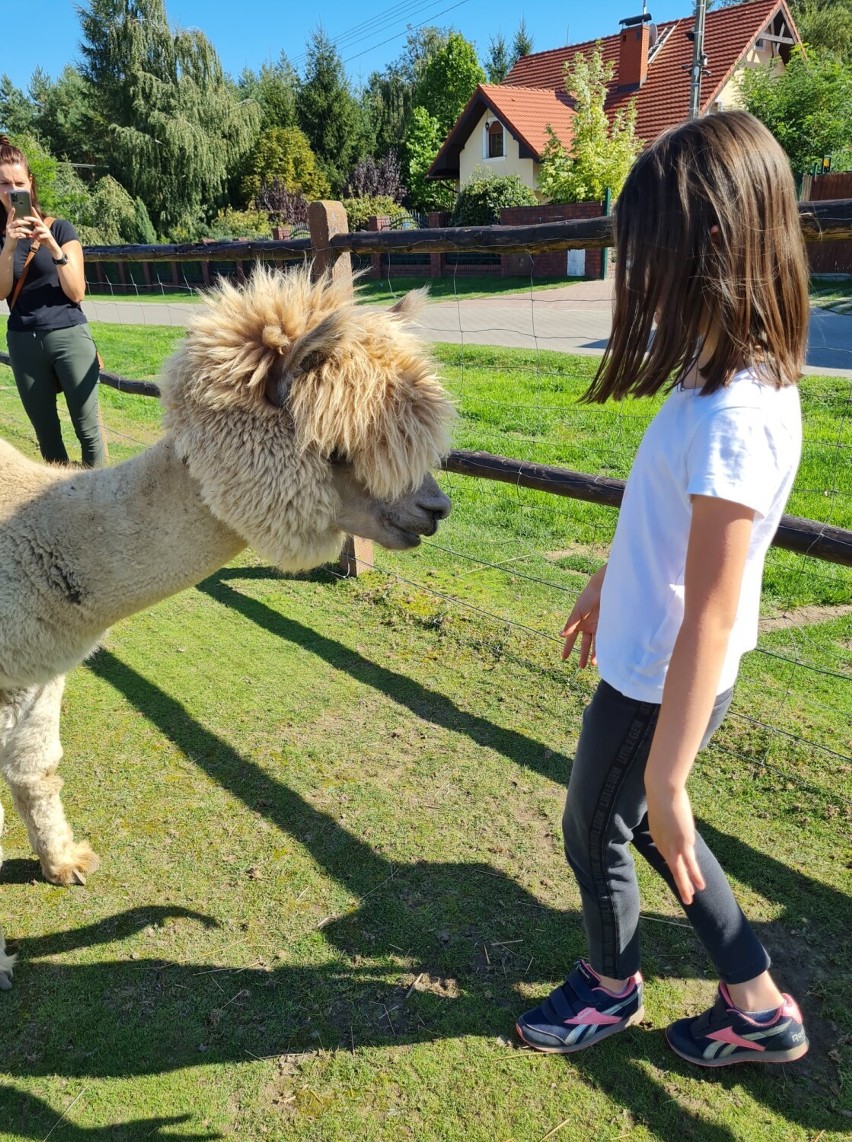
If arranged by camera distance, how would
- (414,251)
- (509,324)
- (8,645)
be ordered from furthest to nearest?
(509,324)
(414,251)
(8,645)

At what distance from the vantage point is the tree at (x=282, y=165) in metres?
38.3

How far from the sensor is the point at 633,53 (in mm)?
31578

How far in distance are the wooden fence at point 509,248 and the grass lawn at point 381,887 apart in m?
0.88

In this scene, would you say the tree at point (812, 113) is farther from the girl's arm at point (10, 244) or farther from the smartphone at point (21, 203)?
the girl's arm at point (10, 244)

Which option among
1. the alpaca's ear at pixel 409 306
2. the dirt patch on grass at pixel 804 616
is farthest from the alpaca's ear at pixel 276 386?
the dirt patch on grass at pixel 804 616

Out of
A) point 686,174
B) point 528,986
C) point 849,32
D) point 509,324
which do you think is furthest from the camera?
point 849,32

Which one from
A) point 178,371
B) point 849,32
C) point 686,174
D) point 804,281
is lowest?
point 178,371

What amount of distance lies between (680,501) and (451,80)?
186ft

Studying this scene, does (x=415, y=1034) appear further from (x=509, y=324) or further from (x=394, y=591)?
(x=509, y=324)

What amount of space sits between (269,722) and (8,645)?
158cm

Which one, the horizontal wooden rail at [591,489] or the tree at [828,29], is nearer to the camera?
the horizontal wooden rail at [591,489]

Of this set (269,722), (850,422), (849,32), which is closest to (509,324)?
(850,422)

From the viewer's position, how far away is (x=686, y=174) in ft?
4.30

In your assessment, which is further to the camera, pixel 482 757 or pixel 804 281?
pixel 482 757
